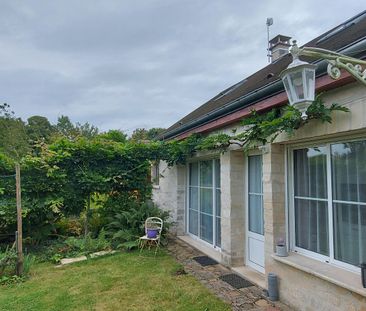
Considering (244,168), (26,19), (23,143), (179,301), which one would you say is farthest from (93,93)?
(179,301)

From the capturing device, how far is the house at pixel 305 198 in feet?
11.1

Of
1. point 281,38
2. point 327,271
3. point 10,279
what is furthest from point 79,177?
point 281,38

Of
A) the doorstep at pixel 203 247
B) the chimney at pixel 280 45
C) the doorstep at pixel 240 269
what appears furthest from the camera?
the chimney at pixel 280 45

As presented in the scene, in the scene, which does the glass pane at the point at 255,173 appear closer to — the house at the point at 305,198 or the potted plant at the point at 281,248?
the house at the point at 305,198

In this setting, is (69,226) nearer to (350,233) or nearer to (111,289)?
(111,289)

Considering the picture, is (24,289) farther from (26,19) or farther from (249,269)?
(26,19)

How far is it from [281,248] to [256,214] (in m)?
1.35

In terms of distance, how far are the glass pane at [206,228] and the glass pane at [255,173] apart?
2071 millimetres

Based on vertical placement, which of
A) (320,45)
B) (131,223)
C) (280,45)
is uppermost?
(280,45)

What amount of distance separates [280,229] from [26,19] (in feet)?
25.3

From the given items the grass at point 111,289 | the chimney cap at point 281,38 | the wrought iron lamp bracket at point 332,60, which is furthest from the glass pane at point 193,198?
the wrought iron lamp bracket at point 332,60

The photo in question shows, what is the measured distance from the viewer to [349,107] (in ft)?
10.7

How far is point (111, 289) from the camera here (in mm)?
5074

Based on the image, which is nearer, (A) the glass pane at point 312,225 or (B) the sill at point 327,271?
(B) the sill at point 327,271
